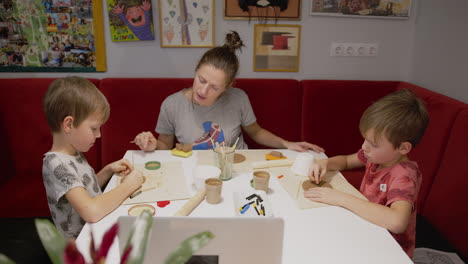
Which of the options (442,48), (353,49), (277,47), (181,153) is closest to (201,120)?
(181,153)

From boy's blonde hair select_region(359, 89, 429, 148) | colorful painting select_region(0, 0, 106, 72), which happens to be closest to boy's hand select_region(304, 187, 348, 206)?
boy's blonde hair select_region(359, 89, 429, 148)

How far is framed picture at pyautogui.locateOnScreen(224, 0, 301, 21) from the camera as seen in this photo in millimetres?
2219

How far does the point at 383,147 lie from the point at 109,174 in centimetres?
101

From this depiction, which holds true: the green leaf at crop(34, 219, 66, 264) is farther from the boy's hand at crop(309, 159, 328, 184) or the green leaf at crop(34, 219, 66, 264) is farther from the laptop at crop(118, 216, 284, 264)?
the boy's hand at crop(309, 159, 328, 184)

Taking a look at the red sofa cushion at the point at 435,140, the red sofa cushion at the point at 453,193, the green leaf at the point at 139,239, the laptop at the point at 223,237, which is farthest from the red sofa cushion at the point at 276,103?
the green leaf at the point at 139,239

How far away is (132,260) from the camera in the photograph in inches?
19.3

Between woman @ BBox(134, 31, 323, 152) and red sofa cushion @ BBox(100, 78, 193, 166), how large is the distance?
289 millimetres

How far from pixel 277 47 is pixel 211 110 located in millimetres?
793

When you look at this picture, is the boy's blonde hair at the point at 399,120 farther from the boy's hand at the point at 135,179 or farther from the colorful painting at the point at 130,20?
the colorful painting at the point at 130,20

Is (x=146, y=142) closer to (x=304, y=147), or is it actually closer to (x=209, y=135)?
(x=209, y=135)

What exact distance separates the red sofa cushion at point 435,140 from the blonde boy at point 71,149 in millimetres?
1353

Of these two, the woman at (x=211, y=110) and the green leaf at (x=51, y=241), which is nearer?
the green leaf at (x=51, y=241)

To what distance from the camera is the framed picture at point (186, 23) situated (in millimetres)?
2203

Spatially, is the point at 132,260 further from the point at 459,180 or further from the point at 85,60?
the point at 85,60
